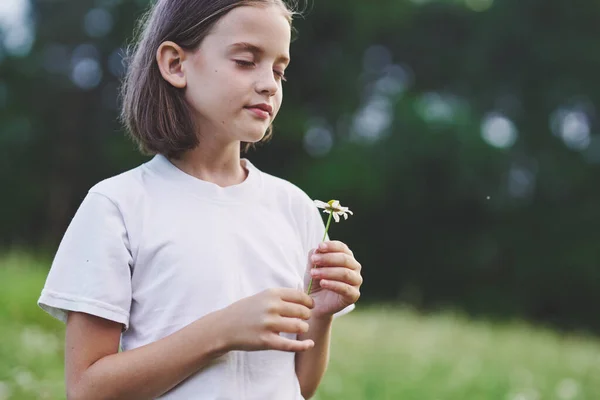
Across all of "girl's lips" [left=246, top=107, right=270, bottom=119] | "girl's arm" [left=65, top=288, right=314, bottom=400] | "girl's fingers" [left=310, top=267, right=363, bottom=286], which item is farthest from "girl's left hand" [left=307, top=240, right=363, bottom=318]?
"girl's lips" [left=246, top=107, right=270, bottom=119]

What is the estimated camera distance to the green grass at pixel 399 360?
430 cm

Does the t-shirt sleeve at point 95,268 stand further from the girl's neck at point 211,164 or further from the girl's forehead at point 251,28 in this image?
the girl's forehead at point 251,28

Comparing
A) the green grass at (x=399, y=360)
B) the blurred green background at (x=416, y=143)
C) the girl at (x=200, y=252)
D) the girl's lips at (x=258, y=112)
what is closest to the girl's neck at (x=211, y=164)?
the girl at (x=200, y=252)

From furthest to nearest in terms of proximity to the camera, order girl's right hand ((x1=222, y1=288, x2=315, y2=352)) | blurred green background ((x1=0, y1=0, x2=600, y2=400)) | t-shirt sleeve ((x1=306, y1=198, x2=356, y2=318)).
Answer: blurred green background ((x1=0, y1=0, x2=600, y2=400)), t-shirt sleeve ((x1=306, y1=198, x2=356, y2=318)), girl's right hand ((x1=222, y1=288, x2=315, y2=352))

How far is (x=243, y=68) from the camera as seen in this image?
5.51 feet

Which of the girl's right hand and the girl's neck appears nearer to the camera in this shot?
the girl's right hand

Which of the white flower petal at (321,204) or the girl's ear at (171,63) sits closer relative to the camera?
the white flower petal at (321,204)

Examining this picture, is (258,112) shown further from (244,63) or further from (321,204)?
(321,204)

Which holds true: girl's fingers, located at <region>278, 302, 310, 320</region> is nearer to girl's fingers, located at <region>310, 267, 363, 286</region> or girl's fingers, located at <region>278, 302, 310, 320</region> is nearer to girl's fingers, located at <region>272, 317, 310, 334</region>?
girl's fingers, located at <region>272, 317, 310, 334</region>

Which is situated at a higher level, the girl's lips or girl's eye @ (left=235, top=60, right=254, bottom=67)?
girl's eye @ (left=235, top=60, right=254, bottom=67)

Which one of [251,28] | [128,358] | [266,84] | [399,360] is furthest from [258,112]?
[399,360]

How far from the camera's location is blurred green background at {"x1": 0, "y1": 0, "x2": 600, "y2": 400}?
1623 centimetres

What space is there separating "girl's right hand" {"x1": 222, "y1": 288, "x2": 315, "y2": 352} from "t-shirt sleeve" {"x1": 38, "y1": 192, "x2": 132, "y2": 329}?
229 millimetres

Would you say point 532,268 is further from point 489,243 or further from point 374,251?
point 374,251
